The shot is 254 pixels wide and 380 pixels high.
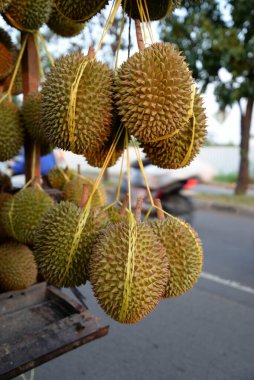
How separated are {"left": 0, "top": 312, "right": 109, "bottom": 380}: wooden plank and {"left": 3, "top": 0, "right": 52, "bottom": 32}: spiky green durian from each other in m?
1.04

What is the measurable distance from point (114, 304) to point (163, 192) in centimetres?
492

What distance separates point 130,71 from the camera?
92 centimetres

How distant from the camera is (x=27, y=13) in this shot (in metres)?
1.43

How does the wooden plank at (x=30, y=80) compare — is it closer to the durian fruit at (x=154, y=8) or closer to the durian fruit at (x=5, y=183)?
the durian fruit at (x=5, y=183)

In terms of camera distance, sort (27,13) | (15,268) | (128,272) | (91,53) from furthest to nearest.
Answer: (15,268), (27,13), (91,53), (128,272)

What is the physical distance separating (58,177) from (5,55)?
1.78ft

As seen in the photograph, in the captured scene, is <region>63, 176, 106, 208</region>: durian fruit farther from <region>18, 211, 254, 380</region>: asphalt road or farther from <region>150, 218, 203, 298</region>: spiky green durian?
<region>18, 211, 254, 380</region>: asphalt road

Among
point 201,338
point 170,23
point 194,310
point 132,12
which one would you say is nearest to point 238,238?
point 194,310

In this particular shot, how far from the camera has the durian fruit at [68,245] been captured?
39.0 inches

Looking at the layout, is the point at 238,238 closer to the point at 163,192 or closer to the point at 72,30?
the point at 163,192

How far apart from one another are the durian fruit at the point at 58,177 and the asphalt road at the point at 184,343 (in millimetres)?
1125

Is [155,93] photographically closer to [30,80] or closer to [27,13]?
[27,13]

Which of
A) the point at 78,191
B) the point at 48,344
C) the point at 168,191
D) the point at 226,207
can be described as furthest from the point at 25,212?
the point at 226,207

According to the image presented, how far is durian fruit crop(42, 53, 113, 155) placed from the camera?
0.93m
